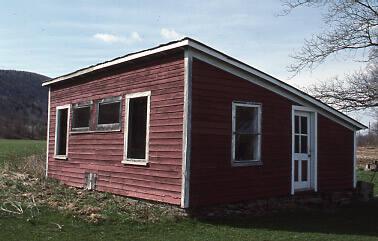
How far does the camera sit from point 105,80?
13.3 metres

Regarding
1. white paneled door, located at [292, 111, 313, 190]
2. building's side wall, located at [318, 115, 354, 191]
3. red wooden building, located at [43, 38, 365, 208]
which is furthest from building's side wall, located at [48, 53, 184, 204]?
building's side wall, located at [318, 115, 354, 191]

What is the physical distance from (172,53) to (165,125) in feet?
5.23

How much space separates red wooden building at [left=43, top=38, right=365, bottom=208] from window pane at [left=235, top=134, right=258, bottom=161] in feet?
0.08

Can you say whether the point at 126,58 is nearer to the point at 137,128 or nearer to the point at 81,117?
the point at 137,128

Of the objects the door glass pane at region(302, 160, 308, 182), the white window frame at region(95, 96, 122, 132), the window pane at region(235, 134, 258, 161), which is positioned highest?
the white window frame at region(95, 96, 122, 132)

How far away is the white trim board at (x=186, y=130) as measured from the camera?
10156mm

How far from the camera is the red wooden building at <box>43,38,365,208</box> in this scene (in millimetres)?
10484

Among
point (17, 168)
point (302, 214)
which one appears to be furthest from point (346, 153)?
point (17, 168)

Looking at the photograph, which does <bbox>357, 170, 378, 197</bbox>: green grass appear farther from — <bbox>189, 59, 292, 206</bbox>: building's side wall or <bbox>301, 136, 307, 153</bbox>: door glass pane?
<bbox>189, 59, 292, 206</bbox>: building's side wall

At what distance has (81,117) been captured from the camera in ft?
48.0

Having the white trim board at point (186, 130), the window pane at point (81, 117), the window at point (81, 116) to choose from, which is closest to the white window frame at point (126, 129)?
the white trim board at point (186, 130)

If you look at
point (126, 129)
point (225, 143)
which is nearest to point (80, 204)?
Result: point (126, 129)

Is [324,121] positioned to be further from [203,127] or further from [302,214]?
[203,127]

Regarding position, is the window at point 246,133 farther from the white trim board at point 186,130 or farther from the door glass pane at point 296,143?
the door glass pane at point 296,143
